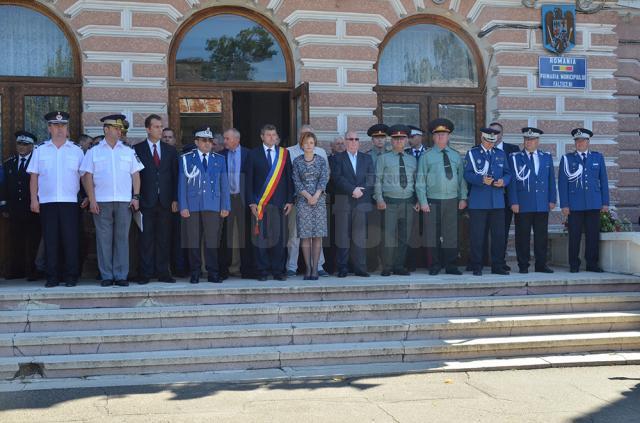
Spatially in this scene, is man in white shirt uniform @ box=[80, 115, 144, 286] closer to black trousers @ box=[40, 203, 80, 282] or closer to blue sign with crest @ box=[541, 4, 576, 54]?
black trousers @ box=[40, 203, 80, 282]

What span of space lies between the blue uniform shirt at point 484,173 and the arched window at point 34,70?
567cm

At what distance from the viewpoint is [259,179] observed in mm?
10695

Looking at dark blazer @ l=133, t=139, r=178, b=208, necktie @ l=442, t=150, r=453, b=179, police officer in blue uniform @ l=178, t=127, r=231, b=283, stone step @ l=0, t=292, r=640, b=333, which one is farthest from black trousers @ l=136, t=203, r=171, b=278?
necktie @ l=442, t=150, r=453, b=179

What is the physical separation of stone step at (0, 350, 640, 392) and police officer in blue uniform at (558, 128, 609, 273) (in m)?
2.63

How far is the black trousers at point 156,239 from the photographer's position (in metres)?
10.3

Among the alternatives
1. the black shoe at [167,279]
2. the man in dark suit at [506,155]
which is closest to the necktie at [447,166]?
the man in dark suit at [506,155]

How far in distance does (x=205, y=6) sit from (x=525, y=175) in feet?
17.3

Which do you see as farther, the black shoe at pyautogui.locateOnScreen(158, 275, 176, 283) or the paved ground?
the black shoe at pyautogui.locateOnScreen(158, 275, 176, 283)

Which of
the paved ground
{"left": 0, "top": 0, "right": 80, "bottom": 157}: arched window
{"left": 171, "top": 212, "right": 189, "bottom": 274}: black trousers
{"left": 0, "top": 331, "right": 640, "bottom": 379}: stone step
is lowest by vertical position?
the paved ground

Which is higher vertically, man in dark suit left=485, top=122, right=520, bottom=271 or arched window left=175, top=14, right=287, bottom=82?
arched window left=175, top=14, right=287, bottom=82

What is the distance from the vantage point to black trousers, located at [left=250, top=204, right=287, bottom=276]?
1064 centimetres

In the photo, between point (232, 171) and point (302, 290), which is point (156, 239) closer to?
point (232, 171)

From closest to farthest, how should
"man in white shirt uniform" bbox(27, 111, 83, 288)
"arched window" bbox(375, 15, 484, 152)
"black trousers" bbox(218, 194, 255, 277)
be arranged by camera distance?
"man in white shirt uniform" bbox(27, 111, 83, 288), "black trousers" bbox(218, 194, 255, 277), "arched window" bbox(375, 15, 484, 152)

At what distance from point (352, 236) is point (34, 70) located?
5.16 m
